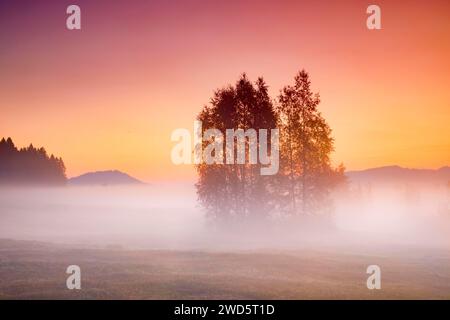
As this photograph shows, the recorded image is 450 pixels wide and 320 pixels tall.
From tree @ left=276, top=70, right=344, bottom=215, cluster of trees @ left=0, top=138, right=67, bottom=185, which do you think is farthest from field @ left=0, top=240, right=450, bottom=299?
cluster of trees @ left=0, top=138, right=67, bottom=185

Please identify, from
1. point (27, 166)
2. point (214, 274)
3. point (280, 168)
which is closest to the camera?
point (214, 274)

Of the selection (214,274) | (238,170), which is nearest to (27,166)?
(238,170)

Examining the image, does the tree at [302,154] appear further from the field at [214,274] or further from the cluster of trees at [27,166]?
the cluster of trees at [27,166]

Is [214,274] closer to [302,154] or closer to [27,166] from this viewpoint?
[302,154]

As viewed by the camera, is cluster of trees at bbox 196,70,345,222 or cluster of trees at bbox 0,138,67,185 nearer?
cluster of trees at bbox 196,70,345,222

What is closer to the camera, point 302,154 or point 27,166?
point 302,154

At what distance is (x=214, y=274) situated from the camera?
1394 inches

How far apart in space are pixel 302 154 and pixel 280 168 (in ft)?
12.0

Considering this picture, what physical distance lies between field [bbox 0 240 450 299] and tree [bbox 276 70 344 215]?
12720 mm

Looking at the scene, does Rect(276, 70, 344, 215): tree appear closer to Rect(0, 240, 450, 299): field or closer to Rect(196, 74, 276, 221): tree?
Rect(196, 74, 276, 221): tree

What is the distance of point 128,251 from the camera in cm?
4978

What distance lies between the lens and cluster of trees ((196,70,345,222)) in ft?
210
